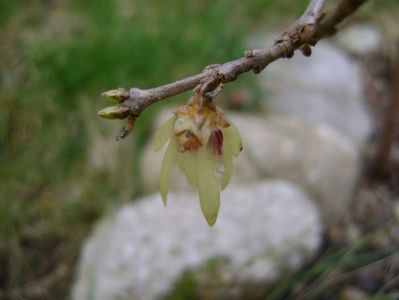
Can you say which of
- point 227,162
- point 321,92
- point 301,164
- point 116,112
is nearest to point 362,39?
point 321,92

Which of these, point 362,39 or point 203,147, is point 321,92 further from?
point 203,147

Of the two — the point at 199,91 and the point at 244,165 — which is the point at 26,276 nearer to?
the point at 244,165

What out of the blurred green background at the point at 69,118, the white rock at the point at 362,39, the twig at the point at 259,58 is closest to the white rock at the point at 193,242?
the blurred green background at the point at 69,118

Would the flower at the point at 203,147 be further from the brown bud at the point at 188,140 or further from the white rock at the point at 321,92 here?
the white rock at the point at 321,92

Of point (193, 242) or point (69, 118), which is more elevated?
point (69, 118)

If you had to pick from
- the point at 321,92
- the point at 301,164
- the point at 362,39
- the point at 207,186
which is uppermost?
the point at 362,39

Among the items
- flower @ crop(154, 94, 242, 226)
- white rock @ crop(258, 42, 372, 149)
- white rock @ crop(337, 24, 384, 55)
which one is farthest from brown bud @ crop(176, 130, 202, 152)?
white rock @ crop(337, 24, 384, 55)

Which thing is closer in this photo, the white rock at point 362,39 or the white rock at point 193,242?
the white rock at point 193,242
